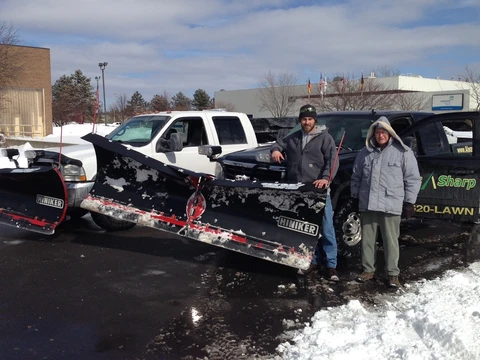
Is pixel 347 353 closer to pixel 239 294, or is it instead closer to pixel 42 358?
pixel 239 294

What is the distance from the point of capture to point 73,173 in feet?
22.9

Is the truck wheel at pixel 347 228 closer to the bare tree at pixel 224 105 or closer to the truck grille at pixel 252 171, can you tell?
the truck grille at pixel 252 171

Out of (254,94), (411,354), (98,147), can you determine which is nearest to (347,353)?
(411,354)

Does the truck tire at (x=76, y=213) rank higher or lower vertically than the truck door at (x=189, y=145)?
lower

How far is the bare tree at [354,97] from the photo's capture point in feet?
109

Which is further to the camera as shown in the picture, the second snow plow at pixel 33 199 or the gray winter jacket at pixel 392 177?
the second snow plow at pixel 33 199

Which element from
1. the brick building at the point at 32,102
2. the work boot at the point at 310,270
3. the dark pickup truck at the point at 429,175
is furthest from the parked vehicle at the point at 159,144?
the brick building at the point at 32,102

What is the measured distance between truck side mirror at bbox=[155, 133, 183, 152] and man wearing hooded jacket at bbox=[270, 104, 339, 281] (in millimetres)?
2359

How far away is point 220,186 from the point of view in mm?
5555

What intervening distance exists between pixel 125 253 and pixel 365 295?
312 cm

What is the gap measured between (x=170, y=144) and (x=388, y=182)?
362 cm

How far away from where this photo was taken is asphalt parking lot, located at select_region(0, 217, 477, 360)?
4004 millimetres

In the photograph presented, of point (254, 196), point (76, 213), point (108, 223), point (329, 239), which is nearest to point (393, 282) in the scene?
point (329, 239)

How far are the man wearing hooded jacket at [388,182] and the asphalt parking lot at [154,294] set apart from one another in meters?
0.61
